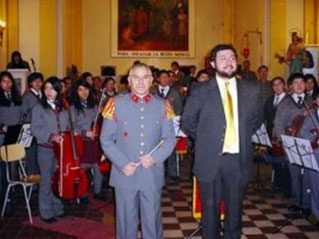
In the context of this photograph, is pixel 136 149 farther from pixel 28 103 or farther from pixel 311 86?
pixel 311 86

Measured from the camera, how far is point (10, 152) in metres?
6.09

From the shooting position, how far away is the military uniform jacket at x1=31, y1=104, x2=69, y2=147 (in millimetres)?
5875

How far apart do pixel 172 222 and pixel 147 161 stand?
2.32m

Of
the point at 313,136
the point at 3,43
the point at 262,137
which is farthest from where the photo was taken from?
the point at 3,43

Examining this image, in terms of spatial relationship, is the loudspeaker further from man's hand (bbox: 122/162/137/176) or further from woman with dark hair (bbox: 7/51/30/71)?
man's hand (bbox: 122/162/137/176)

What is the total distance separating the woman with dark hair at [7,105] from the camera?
7.00m

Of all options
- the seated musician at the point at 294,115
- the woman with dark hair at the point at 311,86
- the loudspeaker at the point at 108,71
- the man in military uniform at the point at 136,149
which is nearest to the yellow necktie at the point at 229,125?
the man in military uniform at the point at 136,149

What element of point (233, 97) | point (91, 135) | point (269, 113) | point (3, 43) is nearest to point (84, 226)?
point (91, 135)

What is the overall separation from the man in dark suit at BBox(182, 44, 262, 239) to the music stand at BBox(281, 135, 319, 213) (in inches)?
49.0

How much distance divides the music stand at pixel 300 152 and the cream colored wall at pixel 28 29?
8.31 meters

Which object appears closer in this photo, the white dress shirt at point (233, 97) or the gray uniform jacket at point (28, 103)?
the white dress shirt at point (233, 97)

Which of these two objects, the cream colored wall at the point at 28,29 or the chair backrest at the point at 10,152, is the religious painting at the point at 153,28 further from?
the chair backrest at the point at 10,152

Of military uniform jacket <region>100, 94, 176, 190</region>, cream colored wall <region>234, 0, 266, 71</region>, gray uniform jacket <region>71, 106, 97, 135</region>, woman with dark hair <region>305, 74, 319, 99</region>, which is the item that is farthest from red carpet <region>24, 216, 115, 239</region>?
cream colored wall <region>234, 0, 266, 71</region>

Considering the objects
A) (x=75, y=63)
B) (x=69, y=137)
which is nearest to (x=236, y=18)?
(x=75, y=63)
